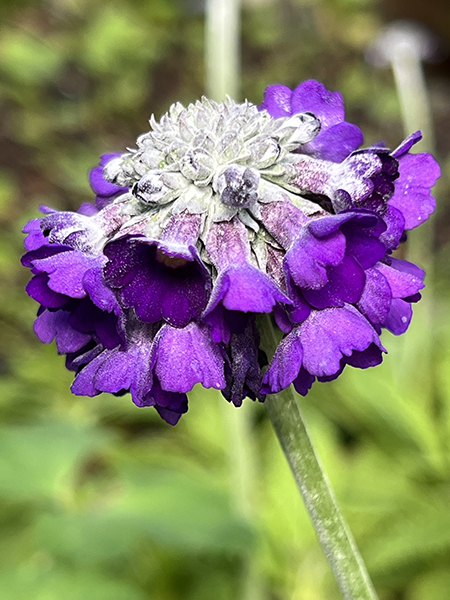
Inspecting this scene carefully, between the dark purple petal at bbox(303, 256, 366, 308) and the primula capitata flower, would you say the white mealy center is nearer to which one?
the primula capitata flower

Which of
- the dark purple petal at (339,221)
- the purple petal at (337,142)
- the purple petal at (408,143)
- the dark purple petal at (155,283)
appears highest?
the purple petal at (337,142)

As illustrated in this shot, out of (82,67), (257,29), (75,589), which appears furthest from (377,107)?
(75,589)

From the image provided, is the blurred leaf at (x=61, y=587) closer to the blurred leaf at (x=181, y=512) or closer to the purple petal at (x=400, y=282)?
the blurred leaf at (x=181, y=512)

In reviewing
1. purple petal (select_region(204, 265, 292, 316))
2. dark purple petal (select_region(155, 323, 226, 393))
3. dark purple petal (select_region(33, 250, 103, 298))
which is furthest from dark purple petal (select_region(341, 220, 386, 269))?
dark purple petal (select_region(33, 250, 103, 298))

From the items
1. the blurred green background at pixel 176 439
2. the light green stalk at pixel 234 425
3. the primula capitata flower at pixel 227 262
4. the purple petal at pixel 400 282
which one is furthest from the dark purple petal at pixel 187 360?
the blurred green background at pixel 176 439

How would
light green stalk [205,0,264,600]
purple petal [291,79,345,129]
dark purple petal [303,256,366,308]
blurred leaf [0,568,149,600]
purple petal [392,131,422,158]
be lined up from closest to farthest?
dark purple petal [303,256,366,308] → purple petal [392,131,422,158] → purple petal [291,79,345,129] → blurred leaf [0,568,149,600] → light green stalk [205,0,264,600]

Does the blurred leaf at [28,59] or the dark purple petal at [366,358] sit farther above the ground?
the blurred leaf at [28,59]

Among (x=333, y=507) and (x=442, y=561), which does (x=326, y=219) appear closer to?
(x=333, y=507)

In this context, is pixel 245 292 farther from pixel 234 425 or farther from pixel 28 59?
pixel 28 59
